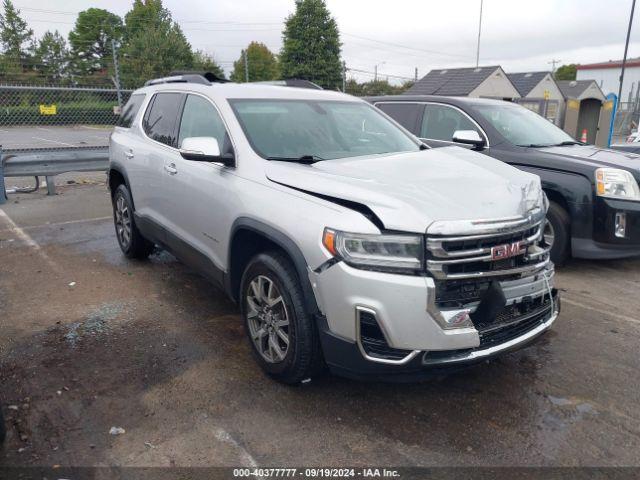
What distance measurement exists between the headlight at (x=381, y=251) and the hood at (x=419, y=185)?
0.07 meters

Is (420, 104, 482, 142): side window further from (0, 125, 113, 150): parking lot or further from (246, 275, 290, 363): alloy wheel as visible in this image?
(0, 125, 113, 150): parking lot

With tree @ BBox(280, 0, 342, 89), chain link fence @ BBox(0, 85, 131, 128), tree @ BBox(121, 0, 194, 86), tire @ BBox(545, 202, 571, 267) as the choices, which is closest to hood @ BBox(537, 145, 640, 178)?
tire @ BBox(545, 202, 571, 267)

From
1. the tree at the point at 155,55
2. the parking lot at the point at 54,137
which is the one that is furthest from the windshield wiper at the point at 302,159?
the tree at the point at 155,55

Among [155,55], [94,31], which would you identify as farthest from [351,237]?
[94,31]

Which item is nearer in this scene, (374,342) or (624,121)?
(374,342)

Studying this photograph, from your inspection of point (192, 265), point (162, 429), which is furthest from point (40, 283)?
point (162, 429)

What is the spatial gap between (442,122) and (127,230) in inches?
157

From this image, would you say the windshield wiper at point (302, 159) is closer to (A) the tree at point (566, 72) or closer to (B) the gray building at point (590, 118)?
(B) the gray building at point (590, 118)

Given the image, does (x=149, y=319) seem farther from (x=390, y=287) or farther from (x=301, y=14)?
(x=301, y=14)

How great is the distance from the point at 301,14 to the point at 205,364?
1507 inches

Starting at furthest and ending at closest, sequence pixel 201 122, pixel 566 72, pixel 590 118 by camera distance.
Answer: pixel 566 72
pixel 590 118
pixel 201 122

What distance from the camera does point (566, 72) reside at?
93.8m

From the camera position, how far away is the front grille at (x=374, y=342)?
2609 mm

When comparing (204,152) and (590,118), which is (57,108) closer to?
(204,152)
